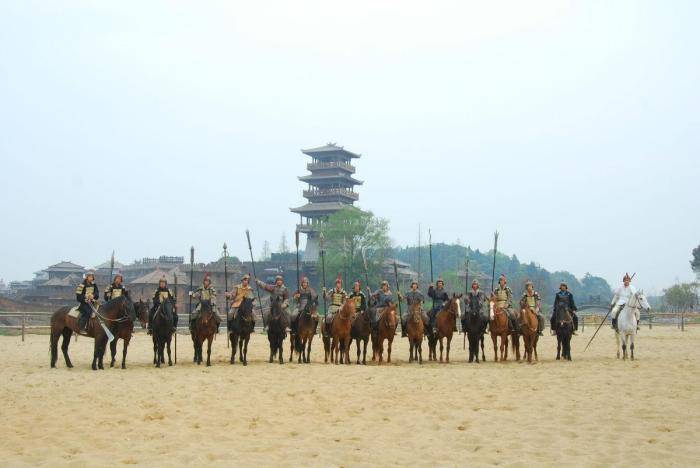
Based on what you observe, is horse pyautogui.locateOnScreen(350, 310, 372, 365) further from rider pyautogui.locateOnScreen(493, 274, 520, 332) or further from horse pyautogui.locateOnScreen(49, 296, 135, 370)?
horse pyautogui.locateOnScreen(49, 296, 135, 370)

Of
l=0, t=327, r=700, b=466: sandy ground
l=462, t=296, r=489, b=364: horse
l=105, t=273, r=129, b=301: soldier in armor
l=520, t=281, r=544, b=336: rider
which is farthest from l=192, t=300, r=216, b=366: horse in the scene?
l=520, t=281, r=544, b=336: rider

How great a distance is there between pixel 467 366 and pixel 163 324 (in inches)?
313

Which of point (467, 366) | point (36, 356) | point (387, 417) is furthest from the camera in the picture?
point (36, 356)

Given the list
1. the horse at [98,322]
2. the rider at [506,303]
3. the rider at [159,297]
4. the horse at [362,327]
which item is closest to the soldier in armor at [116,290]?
the horse at [98,322]

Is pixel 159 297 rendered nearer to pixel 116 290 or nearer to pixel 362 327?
pixel 116 290

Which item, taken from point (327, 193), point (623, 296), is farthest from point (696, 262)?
point (623, 296)

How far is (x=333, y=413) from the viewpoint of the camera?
36.3 ft

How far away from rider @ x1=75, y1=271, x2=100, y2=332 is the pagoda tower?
65.9 m

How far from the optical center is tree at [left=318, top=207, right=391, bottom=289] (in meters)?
68.9

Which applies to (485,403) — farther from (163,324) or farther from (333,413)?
(163,324)

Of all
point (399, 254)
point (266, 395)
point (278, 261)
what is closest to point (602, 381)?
point (266, 395)

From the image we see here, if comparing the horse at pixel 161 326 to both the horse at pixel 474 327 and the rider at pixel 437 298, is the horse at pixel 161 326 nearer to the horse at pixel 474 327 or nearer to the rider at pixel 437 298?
the rider at pixel 437 298

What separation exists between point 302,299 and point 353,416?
352 inches

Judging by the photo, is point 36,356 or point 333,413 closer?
point 333,413
